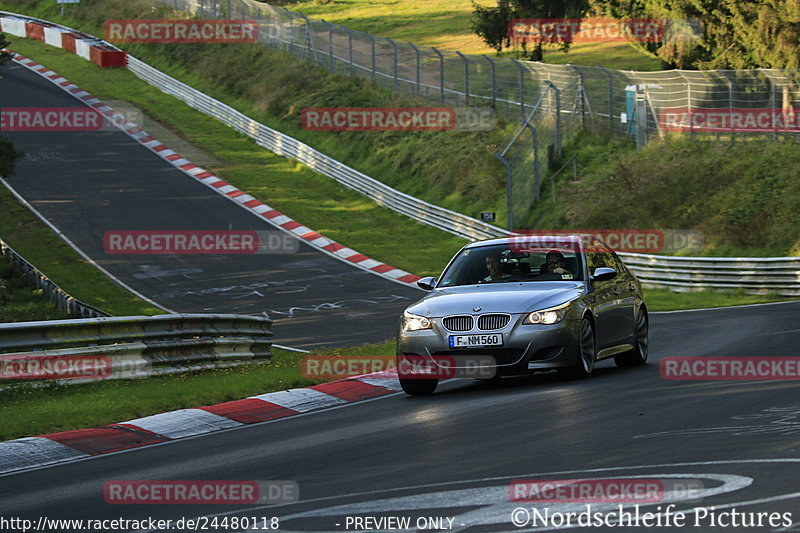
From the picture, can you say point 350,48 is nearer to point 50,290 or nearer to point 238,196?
point 238,196

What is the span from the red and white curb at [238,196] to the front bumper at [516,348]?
18128 mm

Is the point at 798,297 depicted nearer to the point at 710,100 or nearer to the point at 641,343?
the point at 710,100

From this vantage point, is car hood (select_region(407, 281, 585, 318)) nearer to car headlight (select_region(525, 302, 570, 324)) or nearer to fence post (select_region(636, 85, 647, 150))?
car headlight (select_region(525, 302, 570, 324))

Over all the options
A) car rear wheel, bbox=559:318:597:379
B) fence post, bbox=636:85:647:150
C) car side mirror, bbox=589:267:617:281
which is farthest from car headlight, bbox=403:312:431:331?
fence post, bbox=636:85:647:150

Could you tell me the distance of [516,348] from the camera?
11125mm

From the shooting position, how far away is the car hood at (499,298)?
1127cm

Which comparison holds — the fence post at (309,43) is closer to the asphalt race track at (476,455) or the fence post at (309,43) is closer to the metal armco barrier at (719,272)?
the metal armco barrier at (719,272)

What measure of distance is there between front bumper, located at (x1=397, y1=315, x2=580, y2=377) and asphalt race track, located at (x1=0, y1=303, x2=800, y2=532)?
0.92 feet

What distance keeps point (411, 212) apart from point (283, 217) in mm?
4474

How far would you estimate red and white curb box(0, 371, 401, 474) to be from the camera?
8969mm

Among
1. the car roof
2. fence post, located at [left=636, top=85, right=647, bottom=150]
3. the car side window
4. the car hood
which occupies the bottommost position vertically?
fence post, located at [left=636, top=85, right=647, bottom=150]

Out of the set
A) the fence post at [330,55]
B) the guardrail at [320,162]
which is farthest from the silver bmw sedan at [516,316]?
the fence post at [330,55]

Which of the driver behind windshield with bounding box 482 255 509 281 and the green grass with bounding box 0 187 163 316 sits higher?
the driver behind windshield with bounding box 482 255 509 281

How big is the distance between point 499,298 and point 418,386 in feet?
4.04
